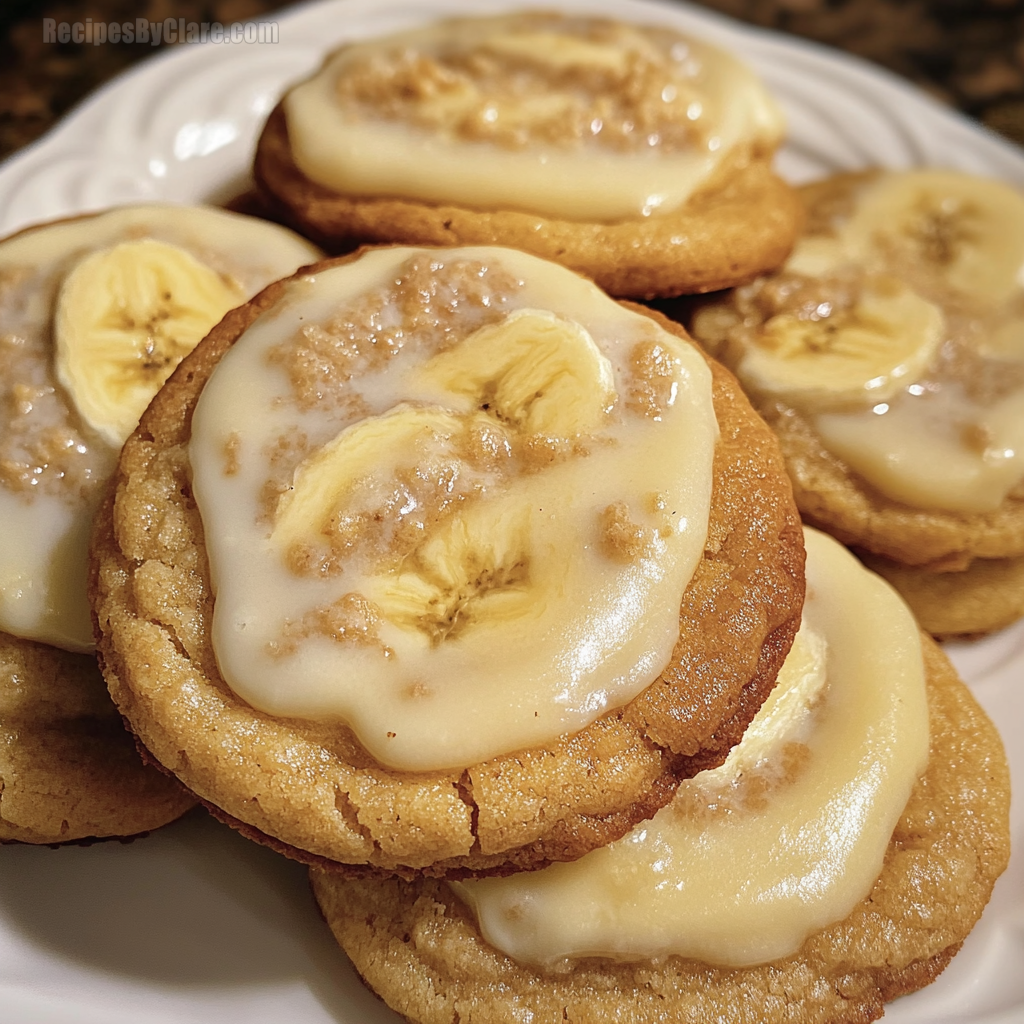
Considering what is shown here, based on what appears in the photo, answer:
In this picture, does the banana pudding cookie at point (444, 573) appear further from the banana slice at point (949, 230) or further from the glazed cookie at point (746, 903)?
the banana slice at point (949, 230)

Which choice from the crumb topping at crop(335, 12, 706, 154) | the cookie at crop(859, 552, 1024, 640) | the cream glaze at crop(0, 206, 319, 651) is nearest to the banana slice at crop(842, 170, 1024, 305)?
the crumb topping at crop(335, 12, 706, 154)

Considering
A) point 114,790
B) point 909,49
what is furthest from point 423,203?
point 909,49

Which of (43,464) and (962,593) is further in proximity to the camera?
(962,593)

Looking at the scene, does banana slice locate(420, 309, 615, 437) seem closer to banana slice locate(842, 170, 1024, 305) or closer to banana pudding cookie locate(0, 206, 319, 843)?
banana pudding cookie locate(0, 206, 319, 843)

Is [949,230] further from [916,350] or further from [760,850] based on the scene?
[760,850]

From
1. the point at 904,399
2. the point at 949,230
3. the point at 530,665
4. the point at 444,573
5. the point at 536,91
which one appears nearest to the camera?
the point at 530,665

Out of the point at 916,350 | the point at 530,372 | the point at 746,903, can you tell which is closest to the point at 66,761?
the point at 530,372

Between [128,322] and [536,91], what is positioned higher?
[536,91]

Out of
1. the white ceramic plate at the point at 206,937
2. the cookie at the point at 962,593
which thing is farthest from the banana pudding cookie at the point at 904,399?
the white ceramic plate at the point at 206,937
